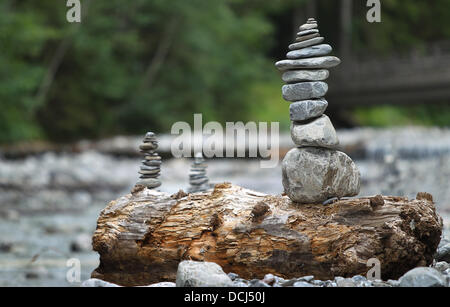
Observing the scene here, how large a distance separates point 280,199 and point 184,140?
713 inches

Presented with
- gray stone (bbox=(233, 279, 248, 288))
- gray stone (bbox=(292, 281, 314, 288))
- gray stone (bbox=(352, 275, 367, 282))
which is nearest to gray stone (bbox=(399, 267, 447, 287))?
gray stone (bbox=(352, 275, 367, 282))

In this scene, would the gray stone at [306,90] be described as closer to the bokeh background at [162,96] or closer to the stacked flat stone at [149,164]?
the stacked flat stone at [149,164]

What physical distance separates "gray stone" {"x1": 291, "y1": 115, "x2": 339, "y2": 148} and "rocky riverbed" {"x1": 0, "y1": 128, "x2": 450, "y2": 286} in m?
3.13

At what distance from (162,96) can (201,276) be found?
78.5ft

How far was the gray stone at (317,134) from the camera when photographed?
17.1 ft

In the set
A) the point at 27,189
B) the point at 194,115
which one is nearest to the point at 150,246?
the point at 27,189

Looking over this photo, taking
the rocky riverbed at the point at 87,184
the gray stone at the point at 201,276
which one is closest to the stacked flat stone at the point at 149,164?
the rocky riverbed at the point at 87,184

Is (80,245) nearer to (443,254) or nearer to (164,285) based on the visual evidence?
(164,285)

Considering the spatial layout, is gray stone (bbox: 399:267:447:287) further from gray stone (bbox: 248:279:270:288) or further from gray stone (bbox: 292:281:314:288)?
gray stone (bbox: 248:279:270:288)

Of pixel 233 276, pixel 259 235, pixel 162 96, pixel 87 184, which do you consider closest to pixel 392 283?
pixel 259 235

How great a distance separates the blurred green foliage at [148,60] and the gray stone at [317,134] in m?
17.1

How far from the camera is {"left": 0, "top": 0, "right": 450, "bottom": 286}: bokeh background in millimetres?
13750

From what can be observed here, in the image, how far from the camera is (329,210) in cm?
523

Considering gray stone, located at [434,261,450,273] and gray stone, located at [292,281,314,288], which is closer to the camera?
gray stone, located at [292,281,314,288]
